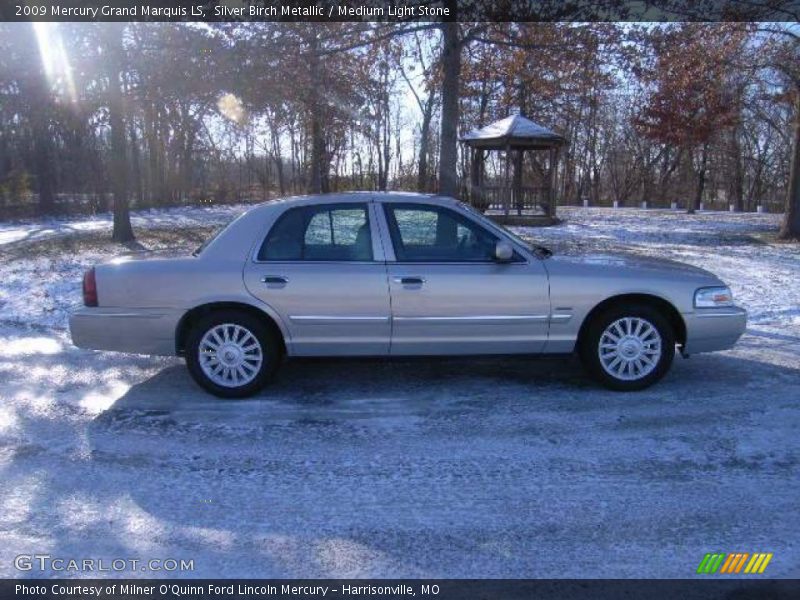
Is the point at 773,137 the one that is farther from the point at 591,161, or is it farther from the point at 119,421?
the point at 119,421

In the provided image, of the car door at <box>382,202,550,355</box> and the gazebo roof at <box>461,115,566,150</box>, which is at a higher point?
the gazebo roof at <box>461,115,566,150</box>

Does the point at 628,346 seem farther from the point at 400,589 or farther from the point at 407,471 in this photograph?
the point at 400,589

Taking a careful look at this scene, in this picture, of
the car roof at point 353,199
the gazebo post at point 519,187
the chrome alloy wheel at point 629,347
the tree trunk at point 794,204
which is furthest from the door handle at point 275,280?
the gazebo post at point 519,187

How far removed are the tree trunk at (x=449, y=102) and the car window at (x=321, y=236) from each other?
711cm

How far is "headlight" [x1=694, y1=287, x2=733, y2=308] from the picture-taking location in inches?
209

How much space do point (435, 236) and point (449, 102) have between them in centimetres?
725

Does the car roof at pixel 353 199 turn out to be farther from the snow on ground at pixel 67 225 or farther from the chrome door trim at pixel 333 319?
the snow on ground at pixel 67 225

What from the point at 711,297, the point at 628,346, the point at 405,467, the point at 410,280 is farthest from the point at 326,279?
the point at 711,297

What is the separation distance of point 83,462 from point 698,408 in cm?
416

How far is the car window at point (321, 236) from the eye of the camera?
17.2 ft

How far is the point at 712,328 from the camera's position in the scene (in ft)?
17.5

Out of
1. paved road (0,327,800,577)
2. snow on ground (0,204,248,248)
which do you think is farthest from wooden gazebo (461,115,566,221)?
paved road (0,327,800,577)

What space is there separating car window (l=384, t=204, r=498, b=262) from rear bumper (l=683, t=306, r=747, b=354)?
166 cm

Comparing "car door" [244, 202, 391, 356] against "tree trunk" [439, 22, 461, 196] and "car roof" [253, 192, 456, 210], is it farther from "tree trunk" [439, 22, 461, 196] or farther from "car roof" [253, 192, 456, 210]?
"tree trunk" [439, 22, 461, 196]
